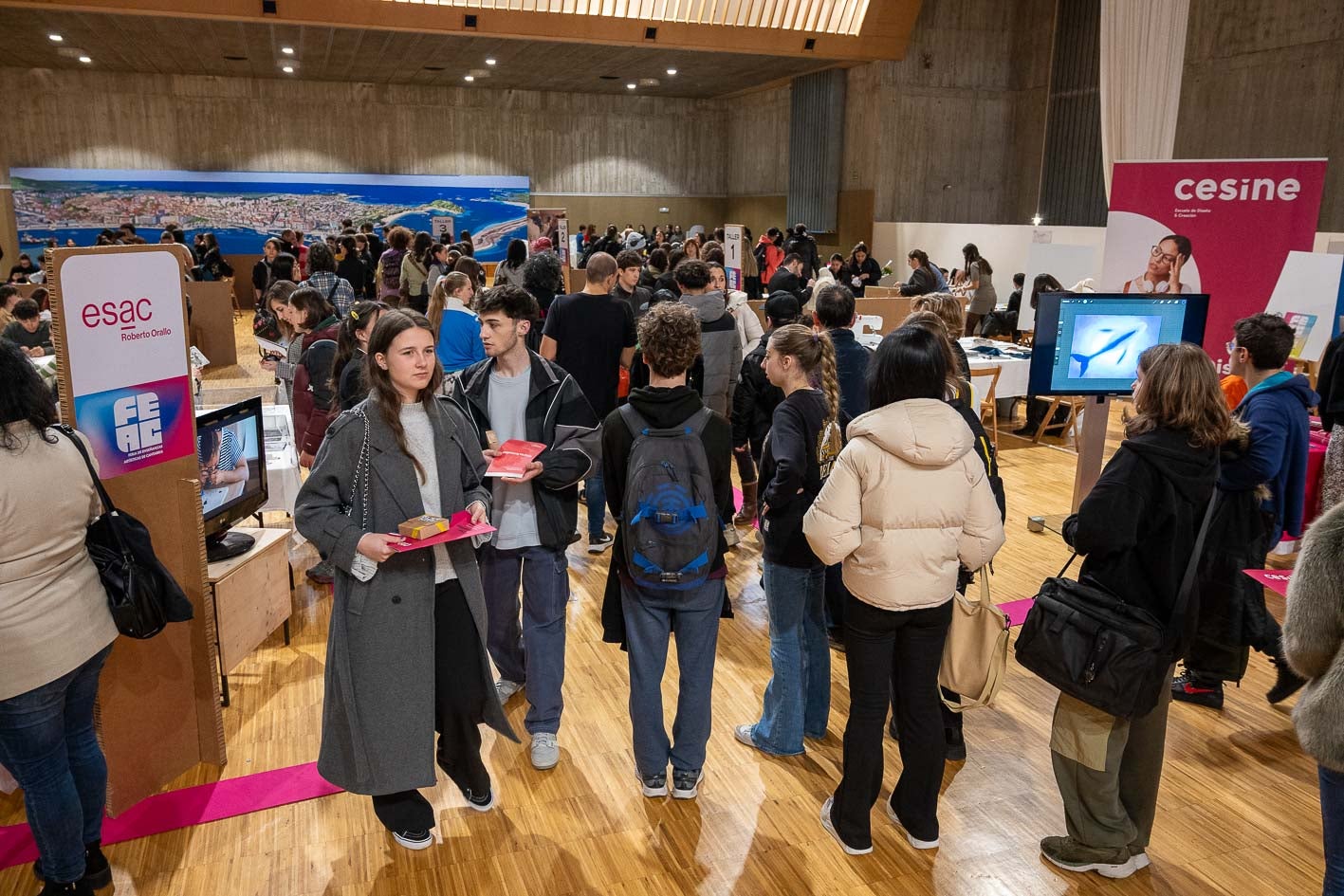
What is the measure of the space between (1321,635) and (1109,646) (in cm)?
58

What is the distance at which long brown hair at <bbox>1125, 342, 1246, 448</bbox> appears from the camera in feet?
8.65

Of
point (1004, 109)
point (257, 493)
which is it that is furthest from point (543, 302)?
point (1004, 109)

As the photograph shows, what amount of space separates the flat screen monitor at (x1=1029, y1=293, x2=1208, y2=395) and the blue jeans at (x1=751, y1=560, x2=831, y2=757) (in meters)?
2.37

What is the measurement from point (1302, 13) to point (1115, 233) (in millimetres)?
8187

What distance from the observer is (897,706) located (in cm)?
284

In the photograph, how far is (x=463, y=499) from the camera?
2779 millimetres

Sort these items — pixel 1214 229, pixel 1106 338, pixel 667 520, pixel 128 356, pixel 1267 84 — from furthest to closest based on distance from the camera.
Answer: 1. pixel 1267 84
2. pixel 1214 229
3. pixel 1106 338
4. pixel 128 356
5. pixel 667 520

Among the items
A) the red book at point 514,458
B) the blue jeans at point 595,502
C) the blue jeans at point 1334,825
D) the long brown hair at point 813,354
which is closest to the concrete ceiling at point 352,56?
the blue jeans at point 595,502

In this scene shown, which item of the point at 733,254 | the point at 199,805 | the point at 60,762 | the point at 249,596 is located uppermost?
the point at 733,254

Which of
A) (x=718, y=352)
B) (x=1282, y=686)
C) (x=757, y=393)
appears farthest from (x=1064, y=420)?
(x=757, y=393)

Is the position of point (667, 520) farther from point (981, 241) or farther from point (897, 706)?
point (981, 241)

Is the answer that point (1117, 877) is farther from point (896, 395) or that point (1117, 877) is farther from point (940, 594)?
point (896, 395)

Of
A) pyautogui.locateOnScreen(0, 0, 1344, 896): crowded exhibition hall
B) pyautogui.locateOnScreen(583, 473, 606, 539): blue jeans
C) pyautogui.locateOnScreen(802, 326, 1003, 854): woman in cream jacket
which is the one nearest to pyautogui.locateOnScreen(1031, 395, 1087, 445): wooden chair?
pyautogui.locateOnScreen(0, 0, 1344, 896): crowded exhibition hall

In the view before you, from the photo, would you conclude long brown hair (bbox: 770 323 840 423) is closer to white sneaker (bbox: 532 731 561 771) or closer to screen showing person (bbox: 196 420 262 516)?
white sneaker (bbox: 532 731 561 771)
